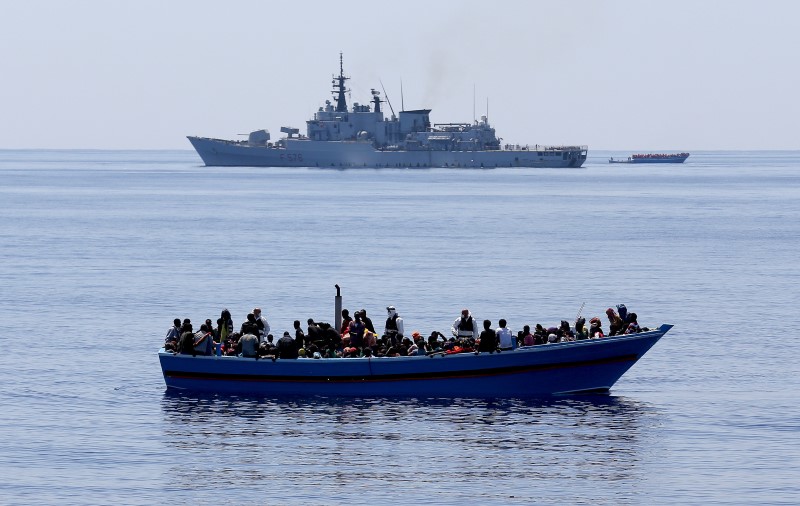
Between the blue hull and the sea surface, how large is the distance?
498 millimetres

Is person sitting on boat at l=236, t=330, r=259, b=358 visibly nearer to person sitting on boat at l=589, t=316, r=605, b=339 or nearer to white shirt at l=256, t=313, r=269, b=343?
white shirt at l=256, t=313, r=269, b=343

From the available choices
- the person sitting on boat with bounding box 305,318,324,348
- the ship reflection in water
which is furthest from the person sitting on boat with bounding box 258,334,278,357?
the ship reflection in water

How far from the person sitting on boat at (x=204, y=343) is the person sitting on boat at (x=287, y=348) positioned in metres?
1.93

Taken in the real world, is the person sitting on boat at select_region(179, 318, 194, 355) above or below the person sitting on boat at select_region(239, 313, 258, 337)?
below

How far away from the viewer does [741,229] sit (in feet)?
358

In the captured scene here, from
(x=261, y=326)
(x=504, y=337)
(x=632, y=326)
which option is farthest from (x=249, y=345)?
(x=632, y=326)

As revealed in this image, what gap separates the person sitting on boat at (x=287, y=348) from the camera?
34.9 metres

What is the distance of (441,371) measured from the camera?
3497 centimetres

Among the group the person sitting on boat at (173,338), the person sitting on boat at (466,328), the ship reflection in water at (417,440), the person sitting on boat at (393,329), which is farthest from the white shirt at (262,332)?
the person sitting on boat at (466,328)

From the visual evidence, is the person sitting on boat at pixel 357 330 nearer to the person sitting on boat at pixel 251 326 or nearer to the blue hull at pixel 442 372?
the blue hull at pixel 442 372

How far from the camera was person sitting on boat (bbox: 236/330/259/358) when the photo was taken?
35062mm

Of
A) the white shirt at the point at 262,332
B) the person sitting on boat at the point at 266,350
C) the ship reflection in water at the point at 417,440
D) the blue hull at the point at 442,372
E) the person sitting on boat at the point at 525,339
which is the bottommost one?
the ship reflection in water at the point at 417,440

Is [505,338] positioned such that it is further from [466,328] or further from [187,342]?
[187,342]

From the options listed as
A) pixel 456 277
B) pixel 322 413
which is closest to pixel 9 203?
pixel 456 277
